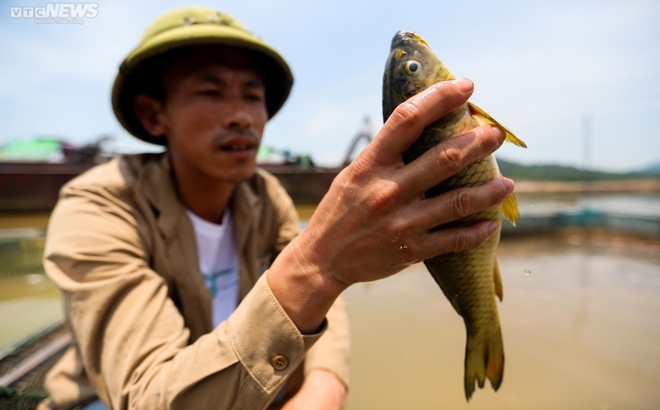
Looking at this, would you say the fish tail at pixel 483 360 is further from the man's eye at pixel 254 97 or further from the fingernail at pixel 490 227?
the man's eye at pixel 254 97

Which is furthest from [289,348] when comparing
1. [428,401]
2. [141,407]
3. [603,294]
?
[603,294]

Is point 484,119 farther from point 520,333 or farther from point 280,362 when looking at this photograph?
point 520,333

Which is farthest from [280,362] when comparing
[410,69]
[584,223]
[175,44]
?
[584,223]

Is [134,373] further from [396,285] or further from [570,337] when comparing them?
[396,285]

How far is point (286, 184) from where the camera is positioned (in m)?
11.9

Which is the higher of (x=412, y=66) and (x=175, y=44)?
(x=175, y=44)

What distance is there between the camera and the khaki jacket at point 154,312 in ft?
3.83

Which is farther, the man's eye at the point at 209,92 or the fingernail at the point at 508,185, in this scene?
the man's eye at the point at 209,92

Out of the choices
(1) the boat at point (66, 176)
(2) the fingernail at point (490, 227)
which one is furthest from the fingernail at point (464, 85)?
(1) the boat at point (66, 176)

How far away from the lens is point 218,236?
2.22 m

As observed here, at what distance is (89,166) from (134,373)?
12.0m

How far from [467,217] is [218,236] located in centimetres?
152

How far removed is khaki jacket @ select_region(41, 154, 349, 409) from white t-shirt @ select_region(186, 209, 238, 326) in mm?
94

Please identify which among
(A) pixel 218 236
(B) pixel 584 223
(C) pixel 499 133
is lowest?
(B) pixel 584 223
